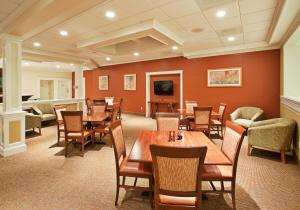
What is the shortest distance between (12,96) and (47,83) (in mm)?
9457

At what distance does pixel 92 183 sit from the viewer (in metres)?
2.53

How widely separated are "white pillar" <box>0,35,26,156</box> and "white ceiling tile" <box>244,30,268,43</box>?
5356 millimetres

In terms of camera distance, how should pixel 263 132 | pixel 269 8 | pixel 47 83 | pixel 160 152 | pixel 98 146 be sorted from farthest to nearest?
pixel 47 83
pixel 98 146
pixel 263 132
pixel 269 8
pixel 160 152

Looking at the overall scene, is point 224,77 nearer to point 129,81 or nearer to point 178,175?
point 129,81

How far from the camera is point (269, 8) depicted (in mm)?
3080

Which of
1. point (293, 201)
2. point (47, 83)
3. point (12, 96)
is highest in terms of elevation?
A: point (47, 83)

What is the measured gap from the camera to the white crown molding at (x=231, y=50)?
5221mm

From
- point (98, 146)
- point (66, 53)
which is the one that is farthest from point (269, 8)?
point (66, 53)

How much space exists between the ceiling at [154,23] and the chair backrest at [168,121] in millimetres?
1849

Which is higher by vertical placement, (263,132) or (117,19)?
(117,19)

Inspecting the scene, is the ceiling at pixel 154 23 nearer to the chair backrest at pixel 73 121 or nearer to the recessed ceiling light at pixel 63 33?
the recessed ceiling light at pixel 63 33

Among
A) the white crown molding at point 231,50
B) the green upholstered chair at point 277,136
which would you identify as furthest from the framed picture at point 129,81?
the green upholstered chair at point 277,136

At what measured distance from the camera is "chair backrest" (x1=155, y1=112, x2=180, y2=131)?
307cm

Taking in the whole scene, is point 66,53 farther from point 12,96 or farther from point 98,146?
point 98,146
